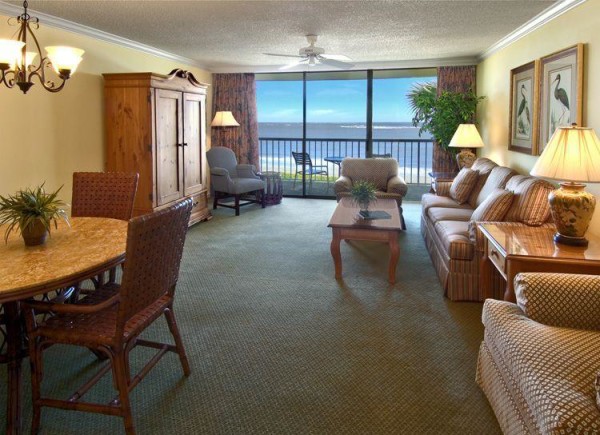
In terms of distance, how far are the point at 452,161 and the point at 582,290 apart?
225 inches

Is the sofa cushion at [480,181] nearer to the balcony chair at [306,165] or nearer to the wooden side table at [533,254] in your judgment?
the wooden side table at [533,254]

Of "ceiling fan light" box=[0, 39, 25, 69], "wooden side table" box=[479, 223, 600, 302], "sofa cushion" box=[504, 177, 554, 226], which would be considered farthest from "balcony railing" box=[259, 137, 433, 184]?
"ceiling fan light" box=[0, 39, 25, 69]

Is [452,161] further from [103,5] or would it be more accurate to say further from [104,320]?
[104,320]

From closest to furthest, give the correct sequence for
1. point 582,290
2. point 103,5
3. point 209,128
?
point 582,290 → point 103,5 → point 209,128

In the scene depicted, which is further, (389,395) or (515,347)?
(389,395)

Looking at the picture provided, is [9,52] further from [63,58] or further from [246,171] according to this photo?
[246,171]

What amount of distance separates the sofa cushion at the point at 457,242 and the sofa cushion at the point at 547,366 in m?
1.32

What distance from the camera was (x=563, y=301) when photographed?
2115mm

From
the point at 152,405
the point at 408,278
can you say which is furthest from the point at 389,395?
the point at 408,278

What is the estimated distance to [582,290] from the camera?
83.3 inches

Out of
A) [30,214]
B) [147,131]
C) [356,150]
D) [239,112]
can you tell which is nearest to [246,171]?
[239,112]

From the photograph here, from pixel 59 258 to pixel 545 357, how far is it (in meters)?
2.08

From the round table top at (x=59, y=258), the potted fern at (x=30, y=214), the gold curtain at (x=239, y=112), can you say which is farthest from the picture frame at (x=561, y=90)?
the gold curtain at (x=239, y=112)

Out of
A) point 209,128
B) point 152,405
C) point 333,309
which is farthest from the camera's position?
point 209,128
